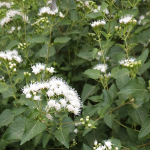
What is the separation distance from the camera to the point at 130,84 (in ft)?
3.66

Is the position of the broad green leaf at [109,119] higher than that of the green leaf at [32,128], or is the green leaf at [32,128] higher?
the green leaf at [32,128]

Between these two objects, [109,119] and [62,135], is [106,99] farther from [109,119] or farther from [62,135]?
[62,135]

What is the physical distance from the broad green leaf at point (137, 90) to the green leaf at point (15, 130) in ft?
2.58

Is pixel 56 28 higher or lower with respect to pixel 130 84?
higher

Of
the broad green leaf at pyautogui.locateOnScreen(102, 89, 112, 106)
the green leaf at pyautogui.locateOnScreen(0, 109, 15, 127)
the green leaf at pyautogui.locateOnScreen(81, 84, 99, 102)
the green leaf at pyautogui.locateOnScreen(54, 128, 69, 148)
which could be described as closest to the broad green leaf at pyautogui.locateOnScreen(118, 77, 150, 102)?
the broad green leaf at pyautogui.locateOnScreen(102, 89, 112, 106)

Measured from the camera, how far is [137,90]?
1108 mm

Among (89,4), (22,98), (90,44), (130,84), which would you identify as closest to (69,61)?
(90,44)

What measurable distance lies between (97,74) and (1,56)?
85 centimetres

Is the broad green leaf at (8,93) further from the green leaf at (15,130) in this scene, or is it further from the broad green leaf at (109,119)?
the broad green leaf at (109,119)

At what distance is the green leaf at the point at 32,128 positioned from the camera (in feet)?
3.31

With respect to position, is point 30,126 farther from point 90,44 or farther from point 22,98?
point 90,44

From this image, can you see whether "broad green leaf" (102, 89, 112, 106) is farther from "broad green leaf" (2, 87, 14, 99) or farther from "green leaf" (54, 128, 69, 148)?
"broad green leaf" (2, 87, 14, 99)

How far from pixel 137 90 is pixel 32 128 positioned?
2.38ft

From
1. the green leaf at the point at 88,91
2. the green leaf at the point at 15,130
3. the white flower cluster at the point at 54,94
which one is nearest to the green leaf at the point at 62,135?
the white flower cluster at the point at 54,94
